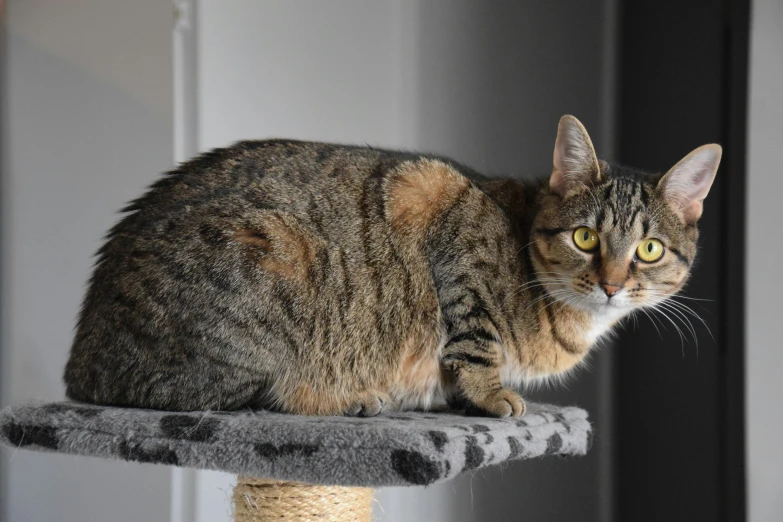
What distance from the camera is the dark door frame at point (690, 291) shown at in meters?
1.92

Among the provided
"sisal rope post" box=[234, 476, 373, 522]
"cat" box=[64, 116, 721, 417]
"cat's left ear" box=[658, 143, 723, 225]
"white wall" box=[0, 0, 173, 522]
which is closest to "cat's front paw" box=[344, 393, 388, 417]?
"cat" box=[64, 116, 721, 417]

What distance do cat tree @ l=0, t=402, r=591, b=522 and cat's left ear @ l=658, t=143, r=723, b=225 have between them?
462 mm

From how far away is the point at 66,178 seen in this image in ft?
7.66

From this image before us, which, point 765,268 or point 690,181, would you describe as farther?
point 765,268

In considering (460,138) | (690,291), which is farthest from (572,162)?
(460,138)

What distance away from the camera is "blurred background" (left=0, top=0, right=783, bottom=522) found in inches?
75.0

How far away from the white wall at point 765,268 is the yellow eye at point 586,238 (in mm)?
765

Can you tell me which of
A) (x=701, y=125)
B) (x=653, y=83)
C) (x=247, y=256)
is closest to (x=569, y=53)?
(x=653, y=83)

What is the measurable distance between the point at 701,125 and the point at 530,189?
778 mm

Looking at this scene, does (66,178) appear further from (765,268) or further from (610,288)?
(765,268)

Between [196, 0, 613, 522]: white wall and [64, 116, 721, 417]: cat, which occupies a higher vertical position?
[196, 0, 613, 522]: white wall

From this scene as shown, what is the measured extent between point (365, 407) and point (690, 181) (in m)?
0.70

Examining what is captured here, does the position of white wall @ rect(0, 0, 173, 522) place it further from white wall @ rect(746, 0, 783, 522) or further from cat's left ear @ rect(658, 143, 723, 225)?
white wall @ rect(746, 0, 783, 522)

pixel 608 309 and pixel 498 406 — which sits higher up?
pixel 608 309
